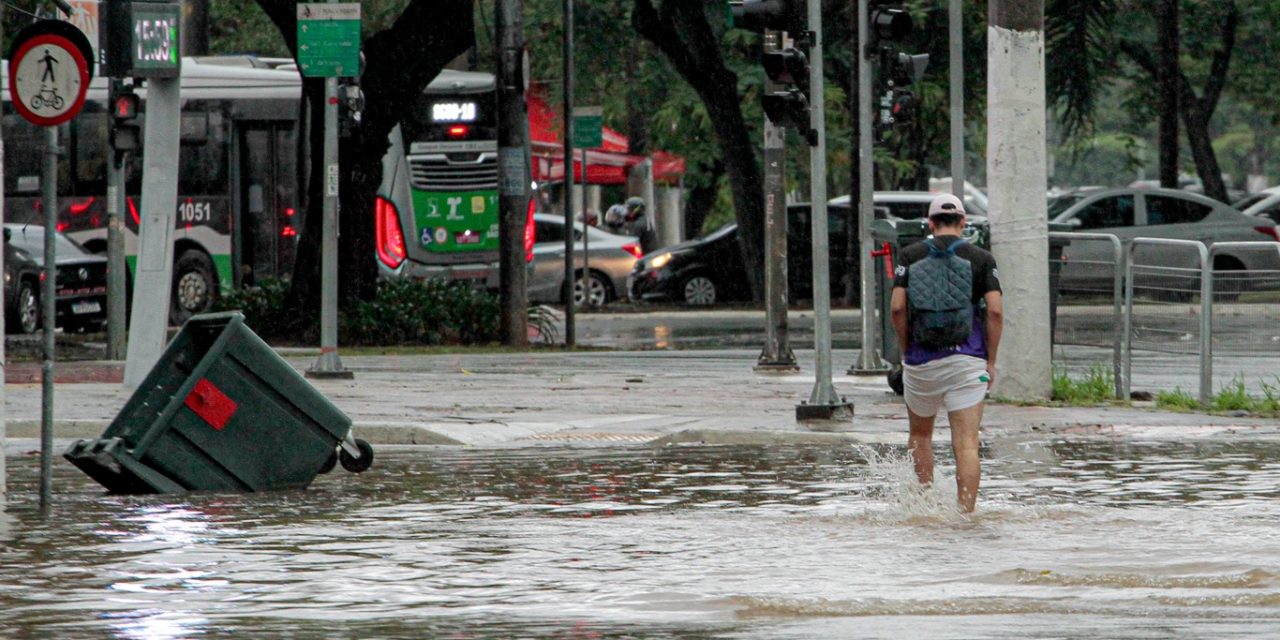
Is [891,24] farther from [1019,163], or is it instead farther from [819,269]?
[819,269]

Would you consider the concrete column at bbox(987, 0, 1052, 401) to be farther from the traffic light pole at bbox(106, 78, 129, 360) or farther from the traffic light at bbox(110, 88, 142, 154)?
the traffic light pole at bbox(106, 78, 129, 360)

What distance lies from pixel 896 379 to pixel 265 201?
16.7 m

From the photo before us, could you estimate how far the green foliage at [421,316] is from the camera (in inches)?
1000

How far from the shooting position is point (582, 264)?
35.4m

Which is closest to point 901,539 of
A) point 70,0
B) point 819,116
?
point 819,116

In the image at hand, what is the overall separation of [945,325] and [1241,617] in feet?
10.1

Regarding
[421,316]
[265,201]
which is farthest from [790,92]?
[265,201]

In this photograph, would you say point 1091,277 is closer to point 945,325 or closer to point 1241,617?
point 945,325

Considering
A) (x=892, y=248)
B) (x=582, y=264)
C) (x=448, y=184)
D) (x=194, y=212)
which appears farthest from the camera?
(x=582, y=264)

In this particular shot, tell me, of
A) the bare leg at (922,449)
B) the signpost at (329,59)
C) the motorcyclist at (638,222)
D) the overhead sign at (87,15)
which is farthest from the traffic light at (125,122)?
the motorcyclist at (638,222)

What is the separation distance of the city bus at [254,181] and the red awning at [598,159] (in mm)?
7656

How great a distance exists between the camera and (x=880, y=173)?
4444 centimetres

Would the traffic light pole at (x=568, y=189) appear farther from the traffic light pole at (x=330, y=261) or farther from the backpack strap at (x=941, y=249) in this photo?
the backpack strap at (x=941, y=249)

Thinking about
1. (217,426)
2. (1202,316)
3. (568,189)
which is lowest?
(217,426)
